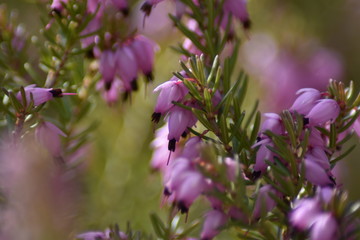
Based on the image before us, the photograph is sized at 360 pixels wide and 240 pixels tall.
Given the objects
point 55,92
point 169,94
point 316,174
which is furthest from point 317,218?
point 55,92

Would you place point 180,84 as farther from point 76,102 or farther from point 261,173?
point 76,102

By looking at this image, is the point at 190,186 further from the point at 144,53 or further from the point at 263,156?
the point at 144,53

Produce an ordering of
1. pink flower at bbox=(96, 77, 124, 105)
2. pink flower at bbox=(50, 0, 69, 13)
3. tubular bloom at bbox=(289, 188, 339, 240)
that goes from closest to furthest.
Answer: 1. tubular bloom at bbox=(289, 188, 339, 240)
2. pink flower at bbox=(50, 0, 69, 13)
3. pink flower at bbox=(96, 77, 124, 105)

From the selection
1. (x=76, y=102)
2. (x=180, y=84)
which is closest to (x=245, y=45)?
(x=76, y=102)

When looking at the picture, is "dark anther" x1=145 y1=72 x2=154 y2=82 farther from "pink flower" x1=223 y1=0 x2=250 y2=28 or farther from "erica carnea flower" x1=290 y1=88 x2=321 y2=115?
"erica carnea flower" x1=290 y1=88 x2=321 y2=115

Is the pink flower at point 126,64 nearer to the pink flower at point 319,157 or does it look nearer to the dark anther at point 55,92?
the dark anther at point 55,92

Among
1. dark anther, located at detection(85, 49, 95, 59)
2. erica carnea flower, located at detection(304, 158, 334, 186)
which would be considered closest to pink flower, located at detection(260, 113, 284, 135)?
erica carnea flower, located at detection(304, 158, 334, 186)

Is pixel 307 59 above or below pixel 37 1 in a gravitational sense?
below

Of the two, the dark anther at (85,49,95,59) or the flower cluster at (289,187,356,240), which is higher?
the dark anther at (85,49,95,59)
